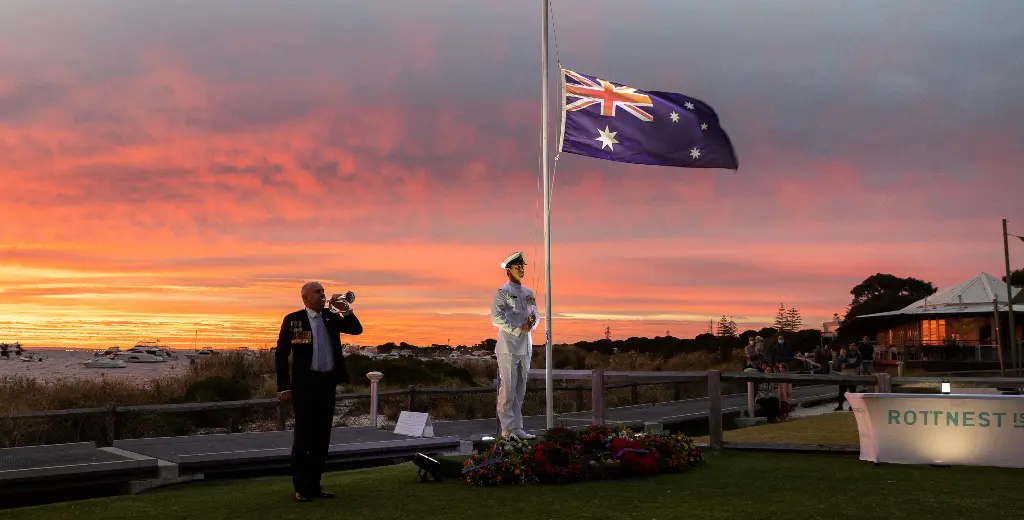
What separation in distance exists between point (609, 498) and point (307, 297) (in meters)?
3.01

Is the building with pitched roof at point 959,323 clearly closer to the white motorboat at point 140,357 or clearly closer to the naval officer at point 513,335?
the naval officer at point 513,335

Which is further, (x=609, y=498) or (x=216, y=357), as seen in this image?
(x=216, y=357)

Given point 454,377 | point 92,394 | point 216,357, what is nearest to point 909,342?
point 454,377

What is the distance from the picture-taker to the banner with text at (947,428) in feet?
30.3

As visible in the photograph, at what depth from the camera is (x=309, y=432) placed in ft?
26.0

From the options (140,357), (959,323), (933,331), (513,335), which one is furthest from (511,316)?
(140,357)

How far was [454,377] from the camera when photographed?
35.0 m

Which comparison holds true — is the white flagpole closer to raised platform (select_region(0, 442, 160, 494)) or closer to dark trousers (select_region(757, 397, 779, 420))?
raised platform (select_region(0, 442, 160, 494))

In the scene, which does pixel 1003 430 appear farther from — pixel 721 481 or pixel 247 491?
pixel 247 491

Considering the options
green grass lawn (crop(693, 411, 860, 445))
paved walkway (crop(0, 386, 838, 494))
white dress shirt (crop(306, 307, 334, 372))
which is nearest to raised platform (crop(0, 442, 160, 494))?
paved walkway (crop(0, 386, 838, 494))

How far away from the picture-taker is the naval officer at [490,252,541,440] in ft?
37.0

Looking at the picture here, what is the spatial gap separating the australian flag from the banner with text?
378 centimetres

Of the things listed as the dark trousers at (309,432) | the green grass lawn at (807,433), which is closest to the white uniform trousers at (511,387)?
the green grass lawn at (807,433)

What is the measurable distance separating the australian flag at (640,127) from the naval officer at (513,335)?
1707mm
